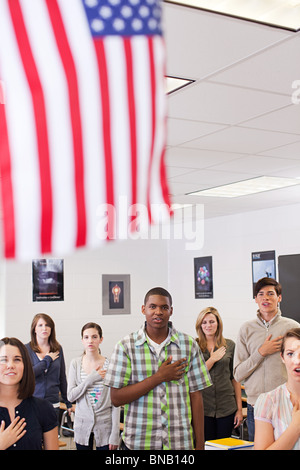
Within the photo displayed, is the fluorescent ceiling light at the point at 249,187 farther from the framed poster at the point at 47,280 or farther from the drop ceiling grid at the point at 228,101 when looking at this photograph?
the framed poster at the point at 47,280

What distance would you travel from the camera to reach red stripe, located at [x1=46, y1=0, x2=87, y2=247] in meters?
1.54

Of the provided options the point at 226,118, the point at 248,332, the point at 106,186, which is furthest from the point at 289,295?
the point at 106,186

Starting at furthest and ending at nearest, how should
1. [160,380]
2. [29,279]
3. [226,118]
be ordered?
[29,279], [226,118], [160,380]

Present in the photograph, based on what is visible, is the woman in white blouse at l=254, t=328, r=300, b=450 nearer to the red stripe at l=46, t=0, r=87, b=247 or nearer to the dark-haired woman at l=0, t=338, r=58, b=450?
the dark-haired woman at l=0, t=338, r=58, b=450

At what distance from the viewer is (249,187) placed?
690 cm

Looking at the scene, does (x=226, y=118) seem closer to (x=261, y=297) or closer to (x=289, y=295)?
(x=261, y=297)

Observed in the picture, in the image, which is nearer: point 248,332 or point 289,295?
point 248,332

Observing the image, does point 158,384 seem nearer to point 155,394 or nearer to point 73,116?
point 155,394

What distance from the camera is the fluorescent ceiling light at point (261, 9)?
2.44m

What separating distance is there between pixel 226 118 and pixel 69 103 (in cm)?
263

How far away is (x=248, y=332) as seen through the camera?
4461 mm

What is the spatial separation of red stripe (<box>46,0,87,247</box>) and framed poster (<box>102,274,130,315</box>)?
817 centimetres

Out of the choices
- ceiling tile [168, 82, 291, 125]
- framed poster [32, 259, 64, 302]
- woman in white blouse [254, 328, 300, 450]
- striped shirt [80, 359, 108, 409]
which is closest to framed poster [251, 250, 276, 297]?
framed poster [32, 259, 64, 302]
